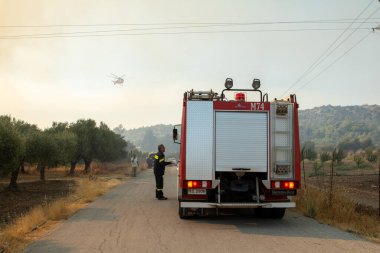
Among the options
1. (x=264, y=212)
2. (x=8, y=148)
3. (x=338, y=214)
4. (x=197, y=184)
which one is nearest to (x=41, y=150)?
(x=8, y=148)

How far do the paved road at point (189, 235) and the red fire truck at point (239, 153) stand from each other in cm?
67

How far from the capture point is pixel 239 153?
1025 centimetres

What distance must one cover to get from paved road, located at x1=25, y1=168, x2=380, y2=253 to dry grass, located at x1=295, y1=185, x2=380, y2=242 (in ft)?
1.40

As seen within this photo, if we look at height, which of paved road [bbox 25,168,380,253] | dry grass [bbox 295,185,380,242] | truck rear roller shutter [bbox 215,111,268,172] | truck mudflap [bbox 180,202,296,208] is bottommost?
paved road [bbox 25,168,380,253]

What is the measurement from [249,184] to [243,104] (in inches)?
75.4

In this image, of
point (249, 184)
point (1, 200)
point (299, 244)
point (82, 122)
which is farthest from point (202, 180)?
point (82, 122)

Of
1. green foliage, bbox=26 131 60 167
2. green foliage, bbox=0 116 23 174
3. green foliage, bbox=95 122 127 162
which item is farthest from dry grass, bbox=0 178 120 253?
green foliage, bbox=95 122 127 162

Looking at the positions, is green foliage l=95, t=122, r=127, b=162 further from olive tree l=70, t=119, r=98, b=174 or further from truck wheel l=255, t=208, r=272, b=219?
truck wheel l=255, t=208, r=272, b=219

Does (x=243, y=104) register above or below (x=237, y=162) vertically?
above

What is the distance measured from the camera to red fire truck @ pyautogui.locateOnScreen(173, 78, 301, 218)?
1012cm

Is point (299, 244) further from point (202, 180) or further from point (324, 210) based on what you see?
point (324, 210)

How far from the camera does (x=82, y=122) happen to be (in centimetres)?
4634

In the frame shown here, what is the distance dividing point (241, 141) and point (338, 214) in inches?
139

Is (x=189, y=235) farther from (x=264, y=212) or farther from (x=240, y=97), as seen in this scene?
(x=240, y=97)
